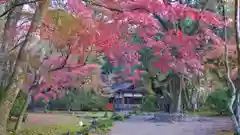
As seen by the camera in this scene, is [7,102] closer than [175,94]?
Yes

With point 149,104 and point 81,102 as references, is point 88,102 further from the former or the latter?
point 149,104

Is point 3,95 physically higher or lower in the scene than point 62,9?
lower

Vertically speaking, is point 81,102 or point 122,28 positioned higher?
point 122,28

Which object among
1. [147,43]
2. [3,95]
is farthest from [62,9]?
[3,95]

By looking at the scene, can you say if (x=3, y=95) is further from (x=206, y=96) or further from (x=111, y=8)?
(x=206, y=96)

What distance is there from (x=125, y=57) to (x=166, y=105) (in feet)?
30.6

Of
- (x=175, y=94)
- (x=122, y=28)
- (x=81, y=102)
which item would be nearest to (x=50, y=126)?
(x=122, y=28)

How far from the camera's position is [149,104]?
17.9m

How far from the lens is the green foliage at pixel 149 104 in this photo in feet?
58.1

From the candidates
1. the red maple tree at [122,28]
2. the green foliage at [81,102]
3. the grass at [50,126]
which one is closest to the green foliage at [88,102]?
the green foliage at [81,102]

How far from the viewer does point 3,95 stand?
9.64ft

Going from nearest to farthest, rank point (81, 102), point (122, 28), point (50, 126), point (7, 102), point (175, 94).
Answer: point (7, 102) < point (122, 28) < point (50, 126) < point (175, 94) < point (81, 102)

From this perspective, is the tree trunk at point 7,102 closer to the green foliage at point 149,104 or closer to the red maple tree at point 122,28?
the red maple tree at point 122,28

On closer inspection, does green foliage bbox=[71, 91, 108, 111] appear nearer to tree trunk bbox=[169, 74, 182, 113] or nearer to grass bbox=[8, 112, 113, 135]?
tree trunk bbox=[169, 74, 182, 113]
